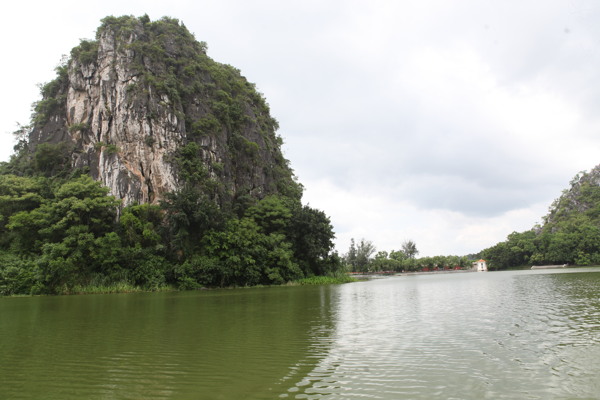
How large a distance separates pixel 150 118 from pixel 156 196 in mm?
8229

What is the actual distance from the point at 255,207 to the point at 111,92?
63.7 feet

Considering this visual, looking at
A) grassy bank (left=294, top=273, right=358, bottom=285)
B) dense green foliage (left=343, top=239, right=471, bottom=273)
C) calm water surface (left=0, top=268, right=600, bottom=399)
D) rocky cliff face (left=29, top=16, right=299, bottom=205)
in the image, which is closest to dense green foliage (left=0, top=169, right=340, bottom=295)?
grassy bank (left=294, top=273, right=358, bottom=285)

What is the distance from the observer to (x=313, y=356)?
7121mm

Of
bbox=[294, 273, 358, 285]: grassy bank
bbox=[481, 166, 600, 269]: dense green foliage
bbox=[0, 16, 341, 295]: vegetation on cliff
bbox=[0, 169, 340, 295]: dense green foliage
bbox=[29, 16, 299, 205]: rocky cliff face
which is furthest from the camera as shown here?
bbox=[481, 166, 600, 269]: dense green foliage

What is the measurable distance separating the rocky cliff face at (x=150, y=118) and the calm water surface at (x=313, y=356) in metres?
25.7

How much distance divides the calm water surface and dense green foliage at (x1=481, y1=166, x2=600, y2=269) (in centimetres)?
7469

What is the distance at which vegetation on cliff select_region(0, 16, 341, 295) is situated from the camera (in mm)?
29594

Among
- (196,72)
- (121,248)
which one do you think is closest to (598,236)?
(196,72)

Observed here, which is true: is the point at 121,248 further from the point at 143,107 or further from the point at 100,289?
the point at 143,107

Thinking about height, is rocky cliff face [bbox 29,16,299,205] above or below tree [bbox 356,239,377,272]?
above

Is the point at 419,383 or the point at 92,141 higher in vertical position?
the point at 92,141

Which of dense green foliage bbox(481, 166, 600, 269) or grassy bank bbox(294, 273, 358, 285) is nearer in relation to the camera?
grassy bank bbox(294, 273, 358, 285)

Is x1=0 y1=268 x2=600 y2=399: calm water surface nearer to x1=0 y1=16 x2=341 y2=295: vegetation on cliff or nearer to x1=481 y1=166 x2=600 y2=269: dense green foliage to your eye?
x1=0 y1=16 x2=341 y2=295: vegetation on cliff

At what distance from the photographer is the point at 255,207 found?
1591 inches
